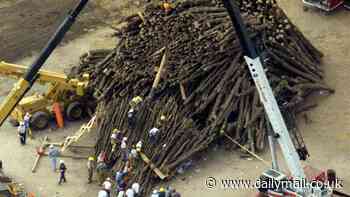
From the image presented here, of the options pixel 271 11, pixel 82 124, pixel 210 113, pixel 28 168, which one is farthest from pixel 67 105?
pixel 271 11

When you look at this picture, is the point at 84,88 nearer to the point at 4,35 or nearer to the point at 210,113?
the point at 210,113

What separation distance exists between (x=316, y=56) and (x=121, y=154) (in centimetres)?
1008

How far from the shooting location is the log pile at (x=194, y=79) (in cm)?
2800

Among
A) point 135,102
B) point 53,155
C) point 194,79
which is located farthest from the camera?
point 194,79

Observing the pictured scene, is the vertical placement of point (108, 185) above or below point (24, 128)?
above

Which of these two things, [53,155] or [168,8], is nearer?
[53,155]

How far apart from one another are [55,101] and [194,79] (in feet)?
18.8

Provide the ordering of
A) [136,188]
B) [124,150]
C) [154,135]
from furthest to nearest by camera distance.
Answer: [124,150] → [154,135] → [136,188]

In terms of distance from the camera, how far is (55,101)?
102ft

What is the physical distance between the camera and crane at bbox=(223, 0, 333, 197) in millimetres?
20703

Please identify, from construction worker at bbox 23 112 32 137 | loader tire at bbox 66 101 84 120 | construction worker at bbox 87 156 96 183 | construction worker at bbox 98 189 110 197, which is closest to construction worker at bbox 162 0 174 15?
loader tire at bbox 66 101 84 120

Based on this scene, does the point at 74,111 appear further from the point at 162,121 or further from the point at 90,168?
the point at 162,121

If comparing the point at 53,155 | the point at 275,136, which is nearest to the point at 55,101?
the point at 53,155

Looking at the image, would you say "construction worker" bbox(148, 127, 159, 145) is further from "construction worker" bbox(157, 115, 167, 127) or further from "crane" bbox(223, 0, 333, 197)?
"crane" bbox(223, 0, 333, 197)
